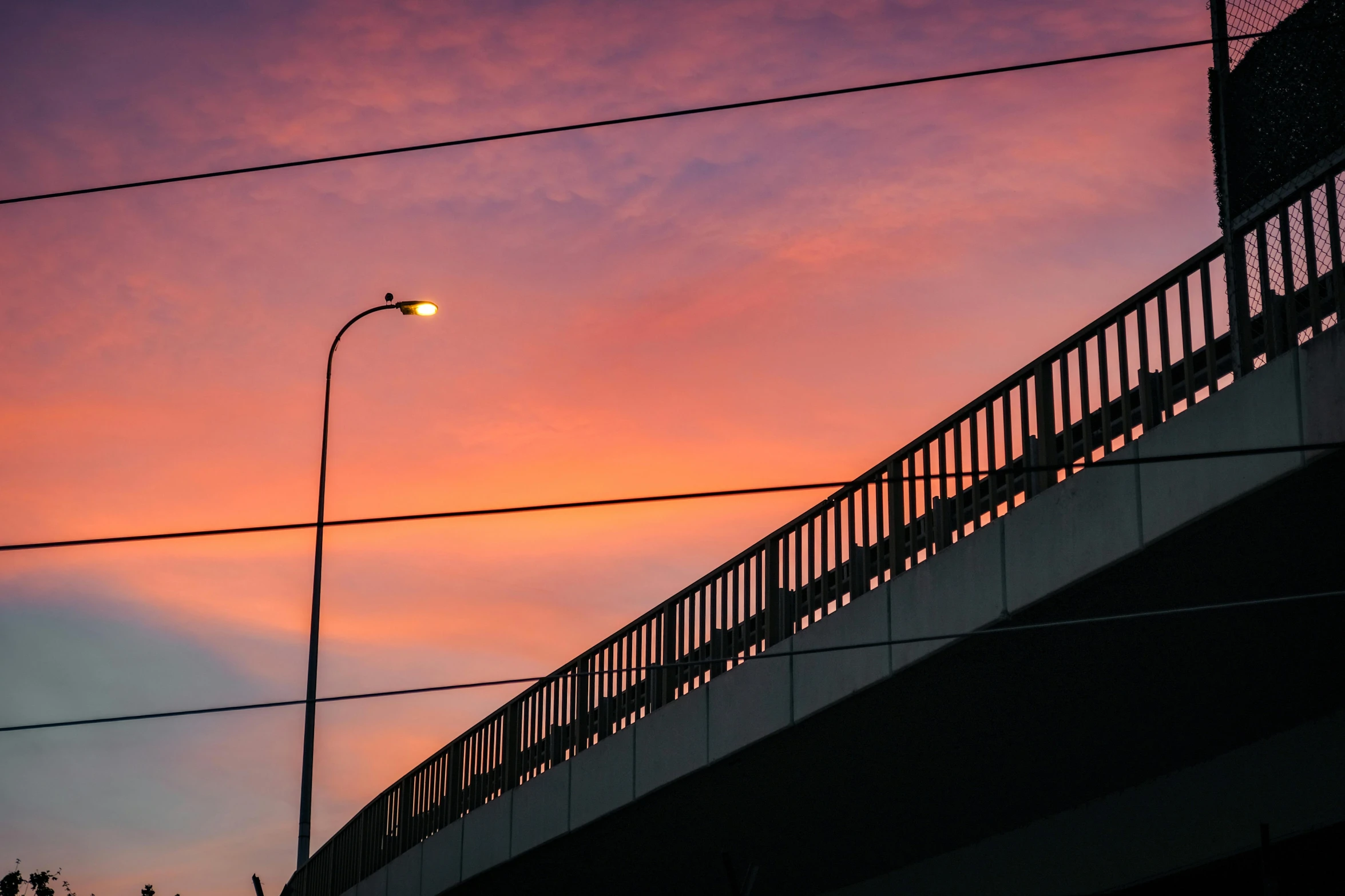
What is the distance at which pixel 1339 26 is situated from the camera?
10.6 meters

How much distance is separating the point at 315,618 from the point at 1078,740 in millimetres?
14709

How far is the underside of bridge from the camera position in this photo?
11.7m

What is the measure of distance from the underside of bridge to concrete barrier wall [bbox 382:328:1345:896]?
15 centimetres

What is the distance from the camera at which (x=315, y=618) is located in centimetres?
2625

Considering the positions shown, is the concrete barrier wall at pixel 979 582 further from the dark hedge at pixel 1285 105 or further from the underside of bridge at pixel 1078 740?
the dark hedge at pixel 1285 105

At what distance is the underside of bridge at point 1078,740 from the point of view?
11.7 metres

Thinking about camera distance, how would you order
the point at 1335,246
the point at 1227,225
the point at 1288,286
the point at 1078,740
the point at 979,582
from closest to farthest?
1. the point at 1335,246
2. the point at 1288,286
3. the point at 1227,225
4. the point at 979,582
5. the point at 1078,740

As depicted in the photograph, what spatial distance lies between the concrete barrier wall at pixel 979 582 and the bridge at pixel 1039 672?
25mm

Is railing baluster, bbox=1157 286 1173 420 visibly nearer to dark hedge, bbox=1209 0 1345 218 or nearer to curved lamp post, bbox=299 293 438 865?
dark hedge, bbox=1209 0 1345 218

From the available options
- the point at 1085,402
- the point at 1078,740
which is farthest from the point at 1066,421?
the point at 1078,740

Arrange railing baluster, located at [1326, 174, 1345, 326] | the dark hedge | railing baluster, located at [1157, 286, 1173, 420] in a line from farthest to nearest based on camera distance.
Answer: railing baluster, located at [1157, 286, 1173, 420] < the dark hedge < railing baluster, located at [1326, 174, 1345, 326]

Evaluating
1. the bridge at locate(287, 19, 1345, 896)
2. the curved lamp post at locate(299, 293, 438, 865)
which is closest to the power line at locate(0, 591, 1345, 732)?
the bridge at locate(287, 19, 1345, 896)

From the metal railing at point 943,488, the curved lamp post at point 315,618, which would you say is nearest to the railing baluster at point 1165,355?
the metal railing at point 943,488

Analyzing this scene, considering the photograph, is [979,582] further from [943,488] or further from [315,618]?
[315,618]
